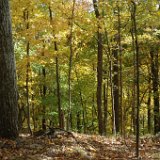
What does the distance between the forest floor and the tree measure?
46cm

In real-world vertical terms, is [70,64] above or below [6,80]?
above

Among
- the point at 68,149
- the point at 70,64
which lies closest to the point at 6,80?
the point at 68,149

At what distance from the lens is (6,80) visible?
8.26 m

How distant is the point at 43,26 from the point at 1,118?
5681 millimetres

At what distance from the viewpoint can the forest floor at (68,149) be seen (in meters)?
7.57

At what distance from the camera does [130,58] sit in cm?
2128

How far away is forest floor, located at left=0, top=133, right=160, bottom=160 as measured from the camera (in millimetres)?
7570

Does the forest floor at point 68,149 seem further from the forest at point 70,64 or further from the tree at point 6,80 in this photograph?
the tree at point 6,80

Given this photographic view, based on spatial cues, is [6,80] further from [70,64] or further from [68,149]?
[70,64]

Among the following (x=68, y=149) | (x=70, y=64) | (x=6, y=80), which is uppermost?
(x=70, y=64)

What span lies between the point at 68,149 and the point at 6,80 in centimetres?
236

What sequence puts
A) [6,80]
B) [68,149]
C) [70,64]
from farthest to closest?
[70,64] → [68,149] → [6,80]

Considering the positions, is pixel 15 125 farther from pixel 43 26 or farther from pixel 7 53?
pixel 43 26

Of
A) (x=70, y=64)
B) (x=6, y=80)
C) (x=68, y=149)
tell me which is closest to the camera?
(x=6, y=80)
